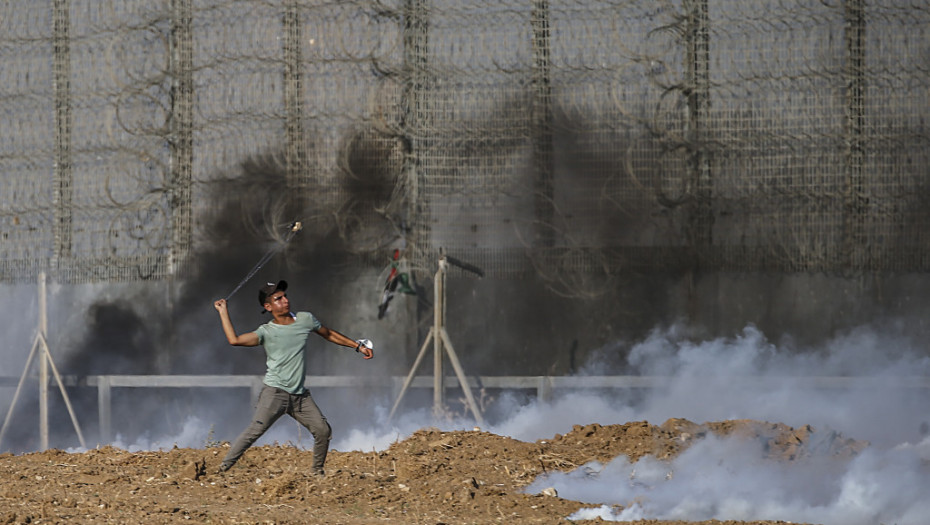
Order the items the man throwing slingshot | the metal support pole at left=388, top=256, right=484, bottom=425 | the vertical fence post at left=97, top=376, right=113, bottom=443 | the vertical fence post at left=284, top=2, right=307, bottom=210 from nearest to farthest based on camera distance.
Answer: the man throwing slingshot < the metal support pole at left=388, top=256, right=484, bottom=425 < the vertical fence post at left=97, top=376, right=113, bottom=443 < the vertical fence post at left=284, top=2, right=307, bottom=210

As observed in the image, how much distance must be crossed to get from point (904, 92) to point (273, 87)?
338 inches

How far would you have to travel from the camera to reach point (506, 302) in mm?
17984

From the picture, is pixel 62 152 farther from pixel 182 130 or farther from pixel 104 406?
pixel 104 406

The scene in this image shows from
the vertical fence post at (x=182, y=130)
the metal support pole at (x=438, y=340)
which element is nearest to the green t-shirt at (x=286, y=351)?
the metal support pole at (x=438, y=340)

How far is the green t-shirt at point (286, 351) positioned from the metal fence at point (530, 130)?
21.7ft

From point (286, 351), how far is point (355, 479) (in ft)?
4.15

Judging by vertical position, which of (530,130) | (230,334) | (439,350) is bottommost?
(439,350)

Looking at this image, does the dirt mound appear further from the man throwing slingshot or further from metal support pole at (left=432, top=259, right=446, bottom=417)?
metal support pole at (left=432, top=259, right=446, bottom=417)

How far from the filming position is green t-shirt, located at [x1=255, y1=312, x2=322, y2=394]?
11266mm

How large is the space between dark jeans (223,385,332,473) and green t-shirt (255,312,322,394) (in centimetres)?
8

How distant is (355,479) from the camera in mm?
11062

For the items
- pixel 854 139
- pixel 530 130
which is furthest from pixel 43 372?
pixel 854 139

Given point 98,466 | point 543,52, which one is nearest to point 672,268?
point 543,52

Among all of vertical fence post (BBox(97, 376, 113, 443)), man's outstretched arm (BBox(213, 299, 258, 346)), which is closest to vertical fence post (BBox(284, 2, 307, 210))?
vertical fence post (BBox(97, 376, 113, 443))
